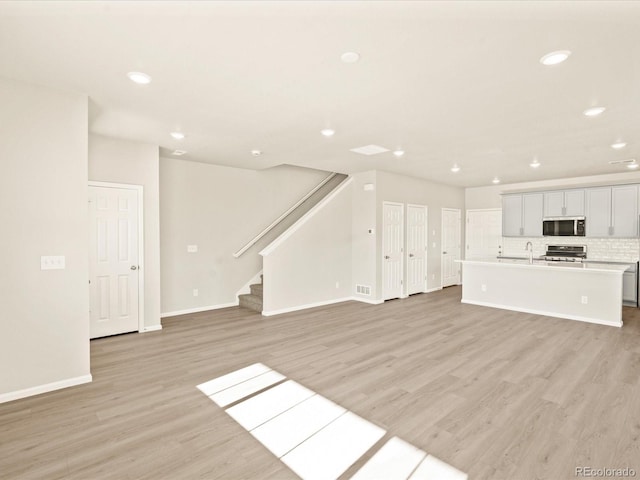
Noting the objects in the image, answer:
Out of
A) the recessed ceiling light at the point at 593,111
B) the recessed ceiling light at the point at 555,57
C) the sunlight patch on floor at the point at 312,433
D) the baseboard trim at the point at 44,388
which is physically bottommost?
the sunlight patch on floor at the point at 312,433

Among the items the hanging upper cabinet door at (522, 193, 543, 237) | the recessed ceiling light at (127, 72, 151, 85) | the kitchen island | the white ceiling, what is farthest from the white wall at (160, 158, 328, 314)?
the hanging upper cabinet door at (522, 193, 543, 237)

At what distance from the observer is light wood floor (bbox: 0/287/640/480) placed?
211 cm

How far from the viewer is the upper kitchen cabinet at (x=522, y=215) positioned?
7.83 metres

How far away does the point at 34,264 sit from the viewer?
117 inches

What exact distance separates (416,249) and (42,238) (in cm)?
684

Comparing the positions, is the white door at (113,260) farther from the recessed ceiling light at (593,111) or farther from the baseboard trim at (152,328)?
the recessed ceiling light at (593,111)

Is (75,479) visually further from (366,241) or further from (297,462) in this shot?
(366,241)

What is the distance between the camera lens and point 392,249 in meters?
7.17

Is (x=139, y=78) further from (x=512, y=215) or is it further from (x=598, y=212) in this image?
(x=598, y=212)

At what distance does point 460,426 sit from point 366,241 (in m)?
4.69

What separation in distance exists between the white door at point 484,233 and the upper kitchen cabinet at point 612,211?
1.98m

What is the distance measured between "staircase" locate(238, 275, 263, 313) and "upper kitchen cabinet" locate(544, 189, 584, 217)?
267 inches

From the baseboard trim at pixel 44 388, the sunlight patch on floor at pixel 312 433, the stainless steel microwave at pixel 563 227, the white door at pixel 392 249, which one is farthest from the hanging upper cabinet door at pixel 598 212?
the baseboard trim at pixel 44 388

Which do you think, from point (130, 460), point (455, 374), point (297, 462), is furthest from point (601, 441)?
point (130, 460)
